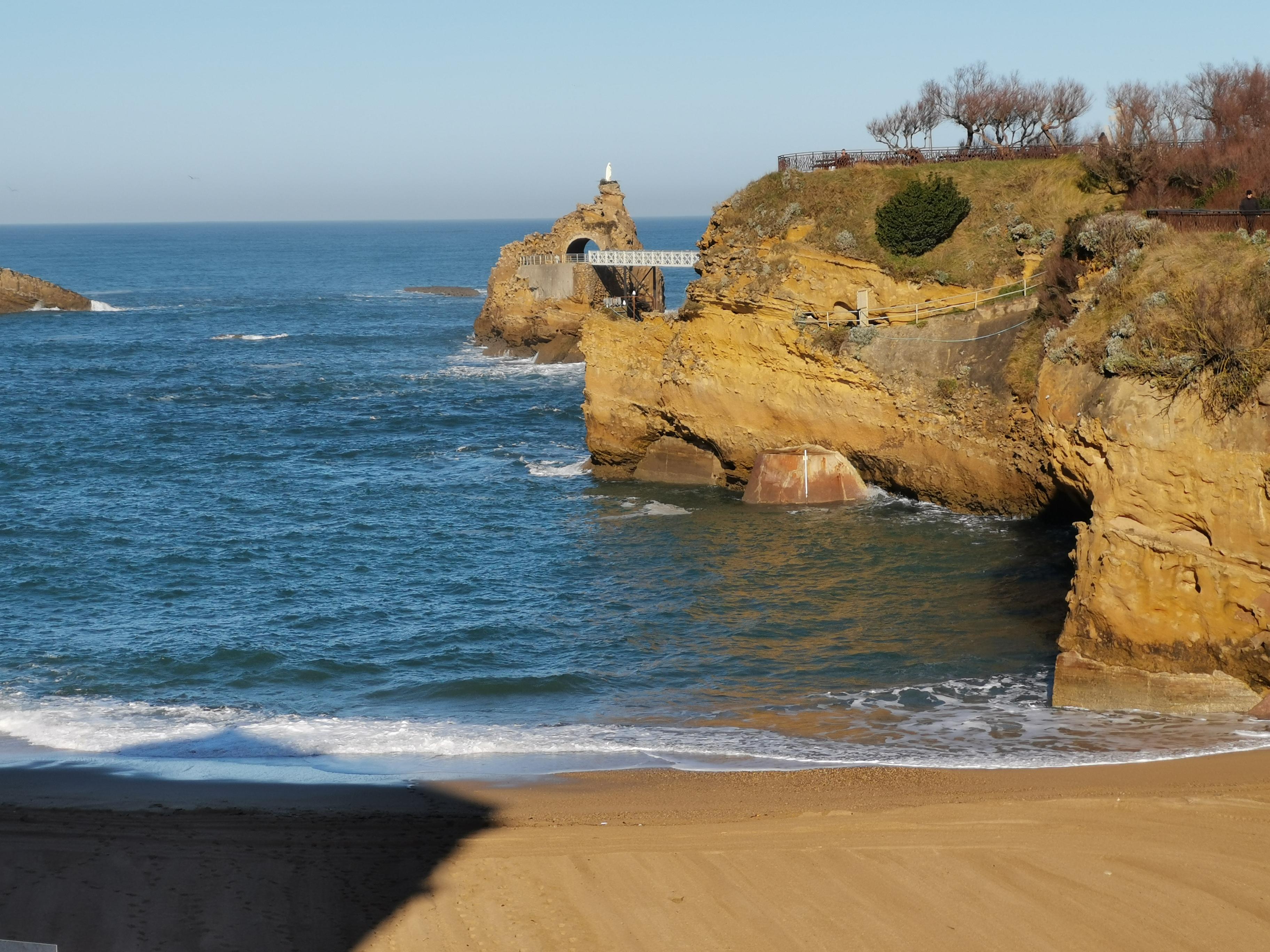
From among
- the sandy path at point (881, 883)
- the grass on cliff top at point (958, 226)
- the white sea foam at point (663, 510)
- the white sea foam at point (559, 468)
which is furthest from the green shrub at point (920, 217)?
the sandy path at point (881, 883)

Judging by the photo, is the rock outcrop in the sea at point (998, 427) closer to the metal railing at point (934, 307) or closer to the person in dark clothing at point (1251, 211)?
the metal railing at point (934, 307)

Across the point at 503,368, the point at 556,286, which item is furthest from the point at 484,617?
the point at 556,286

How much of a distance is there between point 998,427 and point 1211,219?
6.73 metres

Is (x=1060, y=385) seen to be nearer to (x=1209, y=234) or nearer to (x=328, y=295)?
(x=1209, y=234)

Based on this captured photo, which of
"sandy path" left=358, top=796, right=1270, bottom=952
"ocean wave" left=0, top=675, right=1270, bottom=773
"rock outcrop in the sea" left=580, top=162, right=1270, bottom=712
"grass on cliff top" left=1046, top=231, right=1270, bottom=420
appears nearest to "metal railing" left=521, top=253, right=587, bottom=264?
"rock outcrop in the sea" left=580, top=162, right=1270, bottom=712

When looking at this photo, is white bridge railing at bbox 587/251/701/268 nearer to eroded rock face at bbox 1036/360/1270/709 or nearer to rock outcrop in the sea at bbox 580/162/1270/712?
rock outcrop in the sea at bbox 580/162/1270/712

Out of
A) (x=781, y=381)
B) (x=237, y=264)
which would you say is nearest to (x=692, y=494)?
(x=781, y=381)

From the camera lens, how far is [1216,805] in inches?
568

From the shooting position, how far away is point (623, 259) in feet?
226

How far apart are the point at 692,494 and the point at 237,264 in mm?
155202

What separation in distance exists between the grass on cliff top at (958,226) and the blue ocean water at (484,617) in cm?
664

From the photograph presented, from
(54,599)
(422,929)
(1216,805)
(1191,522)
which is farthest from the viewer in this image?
(54,599)

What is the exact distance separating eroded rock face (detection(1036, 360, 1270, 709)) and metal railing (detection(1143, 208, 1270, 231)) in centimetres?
692

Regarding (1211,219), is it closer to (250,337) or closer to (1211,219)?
(1211,219)
